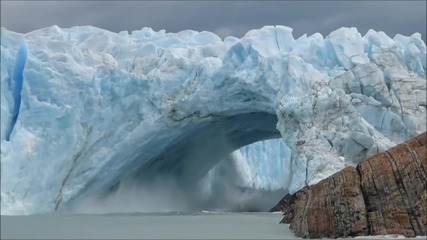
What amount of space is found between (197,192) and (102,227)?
33.9ft

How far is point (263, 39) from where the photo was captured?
18078 millimetres

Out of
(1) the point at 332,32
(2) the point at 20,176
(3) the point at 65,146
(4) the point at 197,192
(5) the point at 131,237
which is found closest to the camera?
(5) the point at 131,237

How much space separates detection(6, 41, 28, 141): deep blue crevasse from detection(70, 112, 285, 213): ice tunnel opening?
9.12 feet

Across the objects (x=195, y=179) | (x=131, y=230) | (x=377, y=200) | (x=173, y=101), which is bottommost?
(x=195, y=179)

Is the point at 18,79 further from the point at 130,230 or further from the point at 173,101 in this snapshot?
the point at 130,230

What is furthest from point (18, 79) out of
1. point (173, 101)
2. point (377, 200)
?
point (377, 200)

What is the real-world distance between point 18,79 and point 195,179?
765cm

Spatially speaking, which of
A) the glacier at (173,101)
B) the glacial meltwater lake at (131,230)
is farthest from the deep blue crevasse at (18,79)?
the glacial meltwater lake at (131,230)

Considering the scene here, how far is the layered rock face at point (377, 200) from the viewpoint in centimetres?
839

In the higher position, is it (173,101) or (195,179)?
(173,101)

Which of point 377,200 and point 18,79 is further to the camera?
point 18,79

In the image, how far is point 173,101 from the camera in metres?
15.9

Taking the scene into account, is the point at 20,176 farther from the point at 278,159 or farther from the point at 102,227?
the point at 278,159

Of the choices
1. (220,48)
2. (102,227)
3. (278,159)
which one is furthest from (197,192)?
(102,227)
